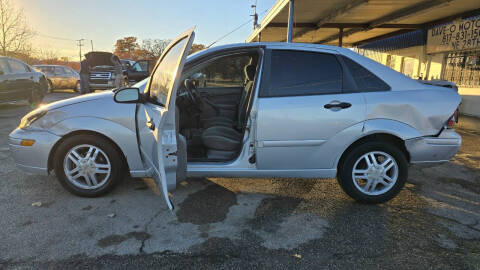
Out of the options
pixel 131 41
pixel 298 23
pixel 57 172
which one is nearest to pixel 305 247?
pixel 57 172

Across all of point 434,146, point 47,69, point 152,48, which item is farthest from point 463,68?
point 152,48

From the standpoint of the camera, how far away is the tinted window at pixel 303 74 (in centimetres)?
286

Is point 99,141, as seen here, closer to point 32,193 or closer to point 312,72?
point 32,193

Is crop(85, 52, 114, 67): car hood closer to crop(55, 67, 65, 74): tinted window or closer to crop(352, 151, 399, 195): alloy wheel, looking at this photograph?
crop(55, 67, 65, 74): tinted window

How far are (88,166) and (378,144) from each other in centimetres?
297

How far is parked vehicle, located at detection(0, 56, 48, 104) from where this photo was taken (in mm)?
8539

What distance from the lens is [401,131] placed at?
114 inches

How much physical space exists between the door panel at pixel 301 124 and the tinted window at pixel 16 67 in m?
9.60

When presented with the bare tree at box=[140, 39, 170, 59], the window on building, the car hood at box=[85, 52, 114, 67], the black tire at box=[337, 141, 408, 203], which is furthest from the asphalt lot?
the bare tree at box=[140, 39, 170, 59]

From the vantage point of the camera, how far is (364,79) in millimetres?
2912

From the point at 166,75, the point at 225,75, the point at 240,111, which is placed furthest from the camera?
the point at 225,75

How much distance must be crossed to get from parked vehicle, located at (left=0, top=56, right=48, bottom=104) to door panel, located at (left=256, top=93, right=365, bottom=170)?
912 cm

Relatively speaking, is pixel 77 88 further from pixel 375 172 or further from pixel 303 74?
pixel 375 172

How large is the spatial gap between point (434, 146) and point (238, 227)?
2135mm
